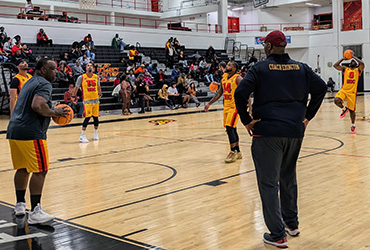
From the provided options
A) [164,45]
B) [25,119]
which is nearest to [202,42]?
[164,45]

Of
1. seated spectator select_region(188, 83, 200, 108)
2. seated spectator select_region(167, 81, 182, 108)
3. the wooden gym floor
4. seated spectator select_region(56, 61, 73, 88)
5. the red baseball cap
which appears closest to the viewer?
the red baseball cap

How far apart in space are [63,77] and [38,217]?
1506cm

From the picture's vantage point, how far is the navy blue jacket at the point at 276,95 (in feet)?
12.5

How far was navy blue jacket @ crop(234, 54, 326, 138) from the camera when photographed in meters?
3.79

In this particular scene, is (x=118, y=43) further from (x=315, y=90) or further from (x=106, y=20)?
(x=315, y=90)

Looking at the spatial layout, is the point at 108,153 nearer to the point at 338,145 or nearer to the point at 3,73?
the point at 338,145

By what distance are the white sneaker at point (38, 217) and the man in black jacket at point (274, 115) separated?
2.24m

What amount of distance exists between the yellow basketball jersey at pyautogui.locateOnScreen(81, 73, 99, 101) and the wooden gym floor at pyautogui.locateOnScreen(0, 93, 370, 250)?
46.4 inches

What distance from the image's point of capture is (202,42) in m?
32.3

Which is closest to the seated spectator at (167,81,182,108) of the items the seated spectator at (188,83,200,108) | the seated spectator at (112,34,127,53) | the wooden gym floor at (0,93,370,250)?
the seated spectator at (188,83,200,108)

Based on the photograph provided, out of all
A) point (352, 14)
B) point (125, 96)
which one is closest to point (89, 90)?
point (125, 96)

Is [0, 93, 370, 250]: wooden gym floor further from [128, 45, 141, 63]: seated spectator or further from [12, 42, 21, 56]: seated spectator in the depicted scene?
[128, 45, 141, 63]: seated spectator

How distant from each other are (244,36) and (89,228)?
31827 mm

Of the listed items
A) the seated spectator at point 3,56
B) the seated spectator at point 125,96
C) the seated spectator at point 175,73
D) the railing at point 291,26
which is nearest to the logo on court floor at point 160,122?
the seated spectator at point 125,96
